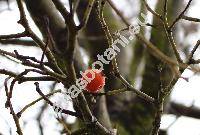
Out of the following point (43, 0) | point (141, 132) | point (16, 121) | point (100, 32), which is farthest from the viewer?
point (100, 32)

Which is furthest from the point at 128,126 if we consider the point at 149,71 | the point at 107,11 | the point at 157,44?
the point at 107,11

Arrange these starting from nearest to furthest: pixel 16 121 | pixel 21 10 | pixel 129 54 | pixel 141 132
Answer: pixel 21 10 → pixel 16 121 → pixel 141 132 → pixel 129 54

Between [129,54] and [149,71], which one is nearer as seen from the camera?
[149,71]

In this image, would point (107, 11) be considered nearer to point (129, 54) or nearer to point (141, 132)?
point (129, 54)

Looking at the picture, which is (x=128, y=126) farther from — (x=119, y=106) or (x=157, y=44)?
(x=157, y=44)

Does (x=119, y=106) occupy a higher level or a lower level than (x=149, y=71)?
lower

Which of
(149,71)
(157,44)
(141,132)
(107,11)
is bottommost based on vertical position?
(141,132)

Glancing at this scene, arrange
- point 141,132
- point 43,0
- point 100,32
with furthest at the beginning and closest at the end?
point 100,32 → point 141,132 → point 43,0

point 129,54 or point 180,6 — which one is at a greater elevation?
point 180,6

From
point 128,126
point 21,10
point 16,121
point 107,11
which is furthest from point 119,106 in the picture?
point 21,10
